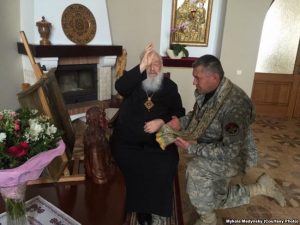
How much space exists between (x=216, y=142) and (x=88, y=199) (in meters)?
0.80

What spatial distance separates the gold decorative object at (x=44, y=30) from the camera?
2.60 m

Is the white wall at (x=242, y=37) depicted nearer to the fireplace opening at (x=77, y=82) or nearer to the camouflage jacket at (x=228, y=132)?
the fireplace opening at (x=77, y=82)

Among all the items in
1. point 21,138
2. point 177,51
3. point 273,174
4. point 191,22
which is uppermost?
A: point 191,22

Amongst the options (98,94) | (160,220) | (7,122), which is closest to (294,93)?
(98,94)

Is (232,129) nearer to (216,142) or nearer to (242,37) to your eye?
(216,142)

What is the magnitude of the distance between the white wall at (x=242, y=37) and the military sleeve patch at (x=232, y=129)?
2513 millimetres

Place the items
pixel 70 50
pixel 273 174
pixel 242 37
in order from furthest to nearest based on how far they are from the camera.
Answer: pixel 242 37, pixel 70 50, pixel 273 174

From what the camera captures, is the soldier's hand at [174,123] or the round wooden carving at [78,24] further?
the round wooden carving at [78,24]

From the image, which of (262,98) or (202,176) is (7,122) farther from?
(262,98)

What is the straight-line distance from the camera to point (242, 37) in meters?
3.49

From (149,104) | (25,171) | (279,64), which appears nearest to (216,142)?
(149,104)

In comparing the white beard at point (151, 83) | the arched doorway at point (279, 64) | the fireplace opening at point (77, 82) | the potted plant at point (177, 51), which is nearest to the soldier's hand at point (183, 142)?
the white beard at point (151, 83)

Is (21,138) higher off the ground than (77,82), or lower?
higher

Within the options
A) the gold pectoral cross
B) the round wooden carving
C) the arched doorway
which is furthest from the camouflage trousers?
the arched doorway
